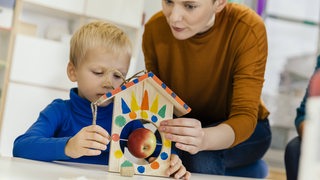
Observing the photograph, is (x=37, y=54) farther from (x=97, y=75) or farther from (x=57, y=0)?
(x=97, y=75)

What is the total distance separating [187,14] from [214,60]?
22cm

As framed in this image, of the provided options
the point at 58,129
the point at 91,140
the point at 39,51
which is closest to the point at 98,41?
the point at 58,129

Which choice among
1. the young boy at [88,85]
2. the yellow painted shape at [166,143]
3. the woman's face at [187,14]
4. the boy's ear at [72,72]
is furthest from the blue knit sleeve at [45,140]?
the woman's face at [187,14]

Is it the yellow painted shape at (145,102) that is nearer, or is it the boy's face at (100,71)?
the yellow painted shape at (145,102)

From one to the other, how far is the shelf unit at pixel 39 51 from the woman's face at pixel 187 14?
214cm

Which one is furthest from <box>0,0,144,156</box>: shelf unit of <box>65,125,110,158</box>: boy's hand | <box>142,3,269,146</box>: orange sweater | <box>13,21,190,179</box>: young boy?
<box>65,125,110,158</box>: boy's hand

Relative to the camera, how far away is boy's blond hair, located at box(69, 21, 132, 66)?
1238mm

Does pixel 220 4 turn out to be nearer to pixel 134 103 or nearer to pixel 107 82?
pixel 107 82

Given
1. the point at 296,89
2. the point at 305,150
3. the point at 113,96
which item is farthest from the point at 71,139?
the point at 296,89

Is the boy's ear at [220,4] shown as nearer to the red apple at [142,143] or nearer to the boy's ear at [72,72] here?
the boy's ear at [72,72]

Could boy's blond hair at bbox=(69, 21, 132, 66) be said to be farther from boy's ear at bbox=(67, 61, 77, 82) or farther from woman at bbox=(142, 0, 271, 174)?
woman at bbox=(142, 0, 271, 174)

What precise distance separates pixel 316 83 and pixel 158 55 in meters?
1.15

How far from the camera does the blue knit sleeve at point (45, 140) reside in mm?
1036

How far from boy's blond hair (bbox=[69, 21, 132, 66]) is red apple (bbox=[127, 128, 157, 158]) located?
0.32 metres
